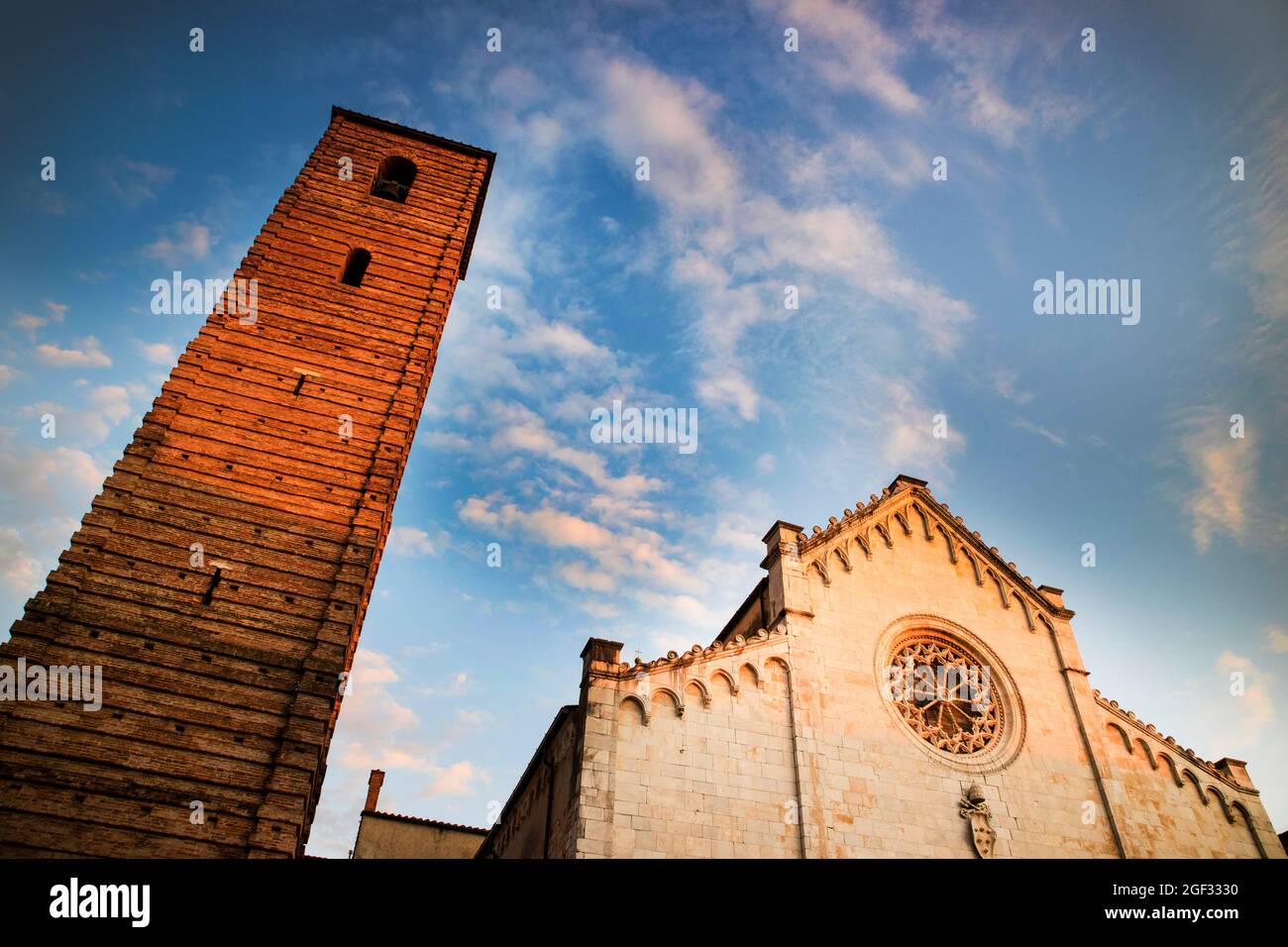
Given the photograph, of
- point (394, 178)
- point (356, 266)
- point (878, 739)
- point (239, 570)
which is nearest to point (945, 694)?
point (878, 739)

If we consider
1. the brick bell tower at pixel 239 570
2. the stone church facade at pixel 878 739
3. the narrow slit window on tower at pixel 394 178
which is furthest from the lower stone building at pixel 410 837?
the narrow slit window on tower at pixel 394 178

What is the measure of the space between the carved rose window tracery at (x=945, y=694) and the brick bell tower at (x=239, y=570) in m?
11.5

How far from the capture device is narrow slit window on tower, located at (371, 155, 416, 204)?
72.7 feet

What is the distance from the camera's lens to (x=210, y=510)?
14219mm

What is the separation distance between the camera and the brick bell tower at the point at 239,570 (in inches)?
442

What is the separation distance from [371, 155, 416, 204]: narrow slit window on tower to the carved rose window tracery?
694 inches

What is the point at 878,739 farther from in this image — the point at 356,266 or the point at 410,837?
the point at 410,837

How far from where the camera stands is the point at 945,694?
1783 centimetres

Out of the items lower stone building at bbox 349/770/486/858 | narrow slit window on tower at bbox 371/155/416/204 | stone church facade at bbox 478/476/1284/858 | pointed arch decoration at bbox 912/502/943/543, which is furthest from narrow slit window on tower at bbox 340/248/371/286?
lower stone building at bbox 349/770/486/858

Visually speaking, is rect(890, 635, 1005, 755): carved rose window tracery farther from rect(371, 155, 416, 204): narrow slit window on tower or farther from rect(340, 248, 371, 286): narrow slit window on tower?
rect(371, 155, 416, 204): narrow slit window on tower

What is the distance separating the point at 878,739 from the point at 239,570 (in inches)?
491

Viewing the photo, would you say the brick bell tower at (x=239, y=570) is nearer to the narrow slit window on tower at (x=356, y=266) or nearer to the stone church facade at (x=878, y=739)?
the narrow slit window on tower at (x=356, y=266)
